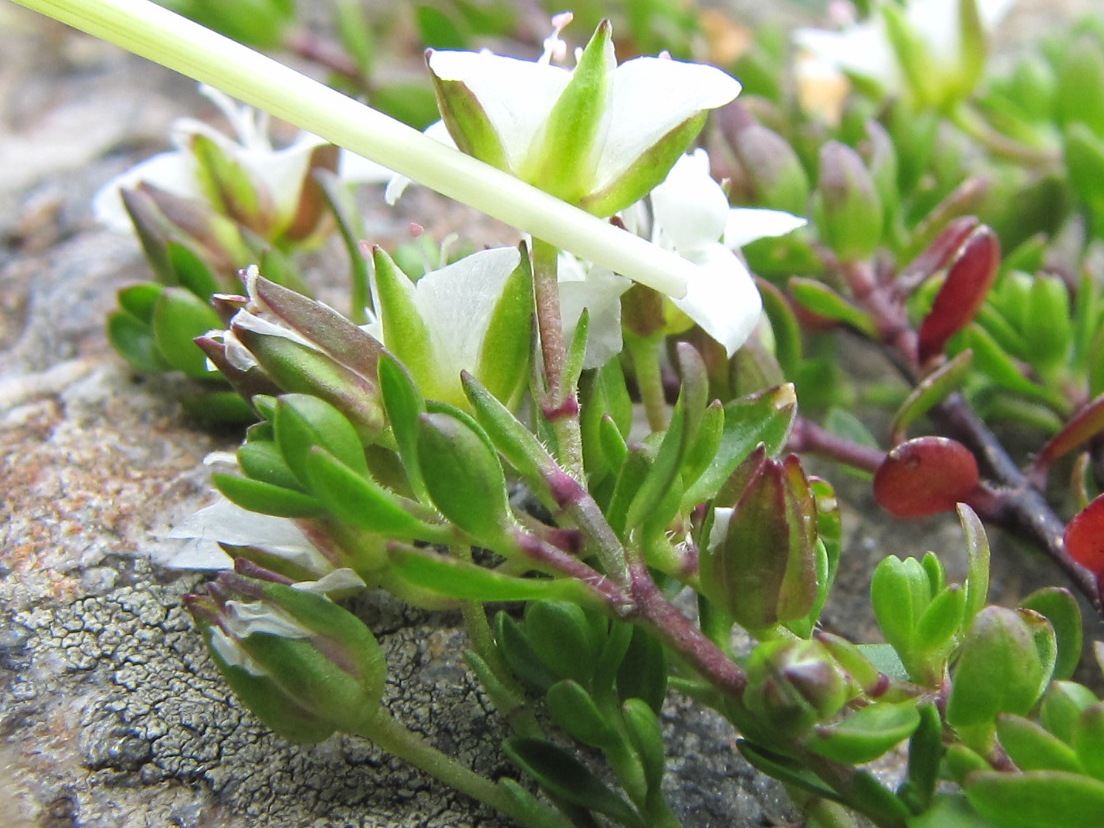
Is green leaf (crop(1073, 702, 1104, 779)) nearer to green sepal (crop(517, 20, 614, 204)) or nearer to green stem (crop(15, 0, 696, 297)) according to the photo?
green stem (crop(15, 0, 696, 297))

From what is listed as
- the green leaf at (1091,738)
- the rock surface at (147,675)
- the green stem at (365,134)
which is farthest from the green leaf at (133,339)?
the green leaf at (1091,738)

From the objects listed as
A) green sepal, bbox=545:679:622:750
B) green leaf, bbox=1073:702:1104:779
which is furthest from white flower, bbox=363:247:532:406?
green leaf, bbox=1073:702:1104:779

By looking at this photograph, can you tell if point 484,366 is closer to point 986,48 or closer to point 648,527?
point 648,527

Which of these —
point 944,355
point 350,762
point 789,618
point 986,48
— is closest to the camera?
point 789,618

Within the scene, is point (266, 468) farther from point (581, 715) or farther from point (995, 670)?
point (995, 670)

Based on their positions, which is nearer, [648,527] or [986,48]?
[648,527]

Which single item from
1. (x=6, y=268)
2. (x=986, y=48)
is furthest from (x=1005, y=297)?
(x=6, y=268)

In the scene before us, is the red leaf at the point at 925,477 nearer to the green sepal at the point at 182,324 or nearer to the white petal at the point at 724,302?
the white petal at the point at 724,302

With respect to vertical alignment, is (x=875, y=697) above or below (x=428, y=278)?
below
